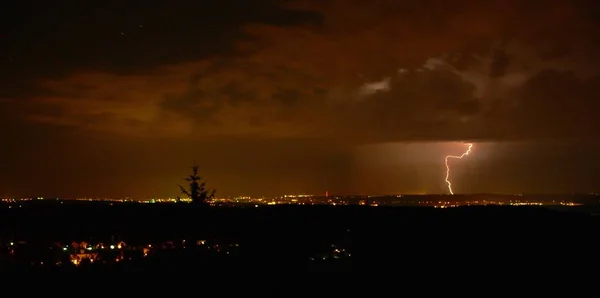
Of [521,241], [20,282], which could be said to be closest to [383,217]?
[521,241]

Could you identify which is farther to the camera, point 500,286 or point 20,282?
point 20,282

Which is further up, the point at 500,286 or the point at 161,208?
the point at 161,208

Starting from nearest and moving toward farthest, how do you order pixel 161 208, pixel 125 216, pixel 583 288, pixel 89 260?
A: pixel 583 288, pixel 89 260, pixel 125 216, pixel 161 208

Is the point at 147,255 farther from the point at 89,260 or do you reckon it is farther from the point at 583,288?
the point at 583,288

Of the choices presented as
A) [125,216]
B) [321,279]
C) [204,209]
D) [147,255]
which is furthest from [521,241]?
[125,216]

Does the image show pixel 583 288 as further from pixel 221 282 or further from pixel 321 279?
pixel 221 282

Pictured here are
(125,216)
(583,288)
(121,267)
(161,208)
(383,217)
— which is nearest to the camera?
(583,288)
